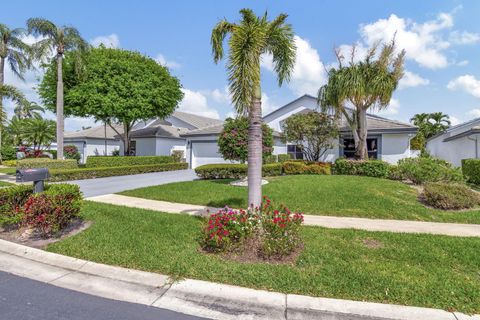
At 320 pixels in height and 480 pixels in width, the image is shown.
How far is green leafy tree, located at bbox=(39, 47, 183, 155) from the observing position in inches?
760

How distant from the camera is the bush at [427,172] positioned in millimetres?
10562

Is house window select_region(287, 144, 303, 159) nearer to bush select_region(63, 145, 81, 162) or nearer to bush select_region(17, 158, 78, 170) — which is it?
bush select_region(17, 158, 78, 170)

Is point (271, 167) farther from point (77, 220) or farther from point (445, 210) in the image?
point (77, 220)

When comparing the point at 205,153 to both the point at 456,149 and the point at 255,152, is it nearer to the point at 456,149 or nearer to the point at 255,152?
the point at 255,152

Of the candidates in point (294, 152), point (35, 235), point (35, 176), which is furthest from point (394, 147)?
point (35, 235)

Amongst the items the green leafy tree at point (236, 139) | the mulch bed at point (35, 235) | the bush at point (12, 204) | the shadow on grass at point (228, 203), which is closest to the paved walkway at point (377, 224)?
the shadow on grass at point (228, 203)

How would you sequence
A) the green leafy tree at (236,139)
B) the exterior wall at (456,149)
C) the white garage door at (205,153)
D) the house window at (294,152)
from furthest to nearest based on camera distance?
1. the white garage door at (205,153)
2. the house window at (294,152)
3. the exterior wall at (456,149)
4. the green leafy tree at (236,139)

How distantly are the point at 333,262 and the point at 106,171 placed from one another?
15782 millimetres

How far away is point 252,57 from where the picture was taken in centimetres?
485

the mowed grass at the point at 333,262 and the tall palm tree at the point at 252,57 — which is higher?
the tall palm tree at the point at 252,57

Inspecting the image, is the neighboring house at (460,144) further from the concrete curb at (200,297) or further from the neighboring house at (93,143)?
the neighboring house at (93,143)

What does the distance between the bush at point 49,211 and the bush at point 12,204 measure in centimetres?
47

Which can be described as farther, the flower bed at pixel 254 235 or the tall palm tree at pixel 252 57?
the tall palm tree at pixel 252 57

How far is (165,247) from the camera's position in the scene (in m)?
4.76
